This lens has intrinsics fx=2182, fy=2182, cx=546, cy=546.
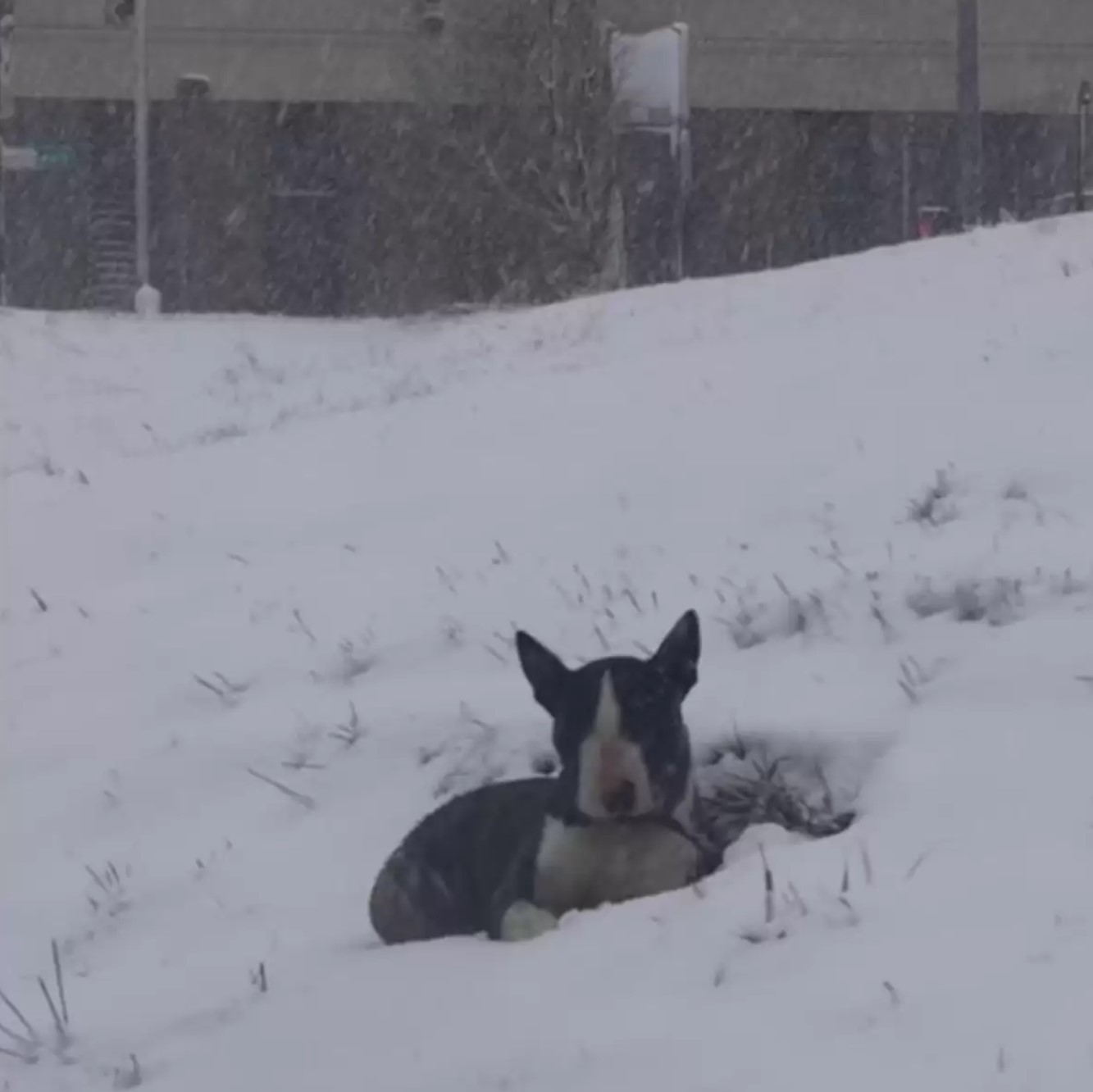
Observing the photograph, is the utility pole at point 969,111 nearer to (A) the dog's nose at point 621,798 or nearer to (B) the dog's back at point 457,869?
(B) the dog's back at point 457,869

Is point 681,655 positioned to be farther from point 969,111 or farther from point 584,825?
point 969,111

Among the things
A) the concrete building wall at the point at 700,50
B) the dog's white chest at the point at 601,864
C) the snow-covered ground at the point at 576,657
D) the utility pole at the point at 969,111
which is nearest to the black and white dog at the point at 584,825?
the dog's white chest at the point at 601,864

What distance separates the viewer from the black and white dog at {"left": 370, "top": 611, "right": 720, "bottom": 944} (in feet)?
15.3

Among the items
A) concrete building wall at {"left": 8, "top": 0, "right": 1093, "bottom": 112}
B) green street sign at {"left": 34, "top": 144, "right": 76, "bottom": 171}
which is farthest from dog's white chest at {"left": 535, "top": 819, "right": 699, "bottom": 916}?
concrete building wall at {"left": 8, "top": 0, "right": 1093, "bottom": 112}

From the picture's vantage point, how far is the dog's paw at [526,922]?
4641mm

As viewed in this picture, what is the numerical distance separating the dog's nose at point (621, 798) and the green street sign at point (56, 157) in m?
25.3

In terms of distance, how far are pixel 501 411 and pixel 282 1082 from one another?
6.46 m

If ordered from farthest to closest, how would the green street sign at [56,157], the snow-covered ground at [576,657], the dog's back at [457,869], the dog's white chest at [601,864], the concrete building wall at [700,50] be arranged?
the concrete building wall at [700,50], the green street sign at [56,157], the dog's back at [457,869], the dog's white chest at [601,864], the snow-covered ground at [576,657]

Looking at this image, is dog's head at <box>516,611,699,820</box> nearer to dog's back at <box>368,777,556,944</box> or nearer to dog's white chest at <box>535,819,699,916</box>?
dog's white chest at <box>535,819,699,916</box>

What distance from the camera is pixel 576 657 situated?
6.52 metres

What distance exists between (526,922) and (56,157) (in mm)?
26744

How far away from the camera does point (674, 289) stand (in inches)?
723

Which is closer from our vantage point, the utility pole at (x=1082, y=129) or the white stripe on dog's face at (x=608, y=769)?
the white stripe on dog's face at (x=608, y=769)

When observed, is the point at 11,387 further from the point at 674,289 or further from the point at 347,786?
the point at 347,786
